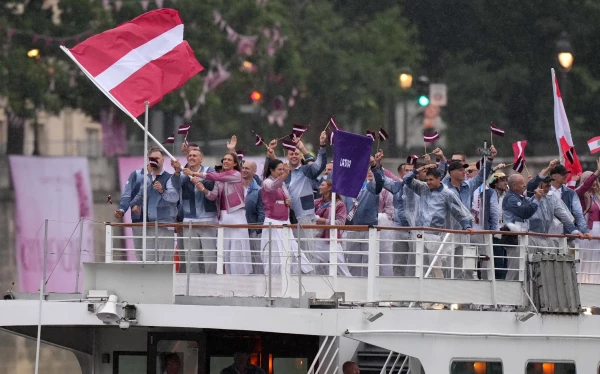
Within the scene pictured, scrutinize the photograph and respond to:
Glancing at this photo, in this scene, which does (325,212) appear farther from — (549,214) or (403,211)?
(549,214)

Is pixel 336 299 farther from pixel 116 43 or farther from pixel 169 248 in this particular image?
pixel 116 43

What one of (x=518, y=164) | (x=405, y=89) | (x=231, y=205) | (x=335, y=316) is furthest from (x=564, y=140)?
(x=405, y=89)

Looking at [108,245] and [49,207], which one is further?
[49,207]

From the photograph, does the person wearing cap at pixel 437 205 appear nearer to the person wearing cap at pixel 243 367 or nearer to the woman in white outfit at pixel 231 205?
the woman in white outfit at pixel 231 205

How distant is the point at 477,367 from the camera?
1584 cm

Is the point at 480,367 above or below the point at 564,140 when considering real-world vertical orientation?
below

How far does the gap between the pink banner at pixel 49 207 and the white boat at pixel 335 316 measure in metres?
16.2

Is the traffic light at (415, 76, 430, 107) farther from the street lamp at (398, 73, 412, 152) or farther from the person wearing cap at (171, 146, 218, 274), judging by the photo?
the person wearing cap at (171, 146, 218, 274)

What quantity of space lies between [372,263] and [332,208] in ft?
3.33

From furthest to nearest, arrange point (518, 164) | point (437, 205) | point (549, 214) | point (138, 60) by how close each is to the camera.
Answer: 1. point (518, 164)
2. point (549, 214)
3. point (138, 60)
4. point (437, 205)

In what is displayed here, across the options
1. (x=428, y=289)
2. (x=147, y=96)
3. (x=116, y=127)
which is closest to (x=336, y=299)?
(x=428, y=289)

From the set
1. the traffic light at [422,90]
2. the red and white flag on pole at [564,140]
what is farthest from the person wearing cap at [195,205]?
the traffic light at [422,90]

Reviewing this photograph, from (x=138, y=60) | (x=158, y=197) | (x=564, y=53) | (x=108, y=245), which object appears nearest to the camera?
(x=108, y=245)

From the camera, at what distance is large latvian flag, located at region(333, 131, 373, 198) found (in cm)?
1659
